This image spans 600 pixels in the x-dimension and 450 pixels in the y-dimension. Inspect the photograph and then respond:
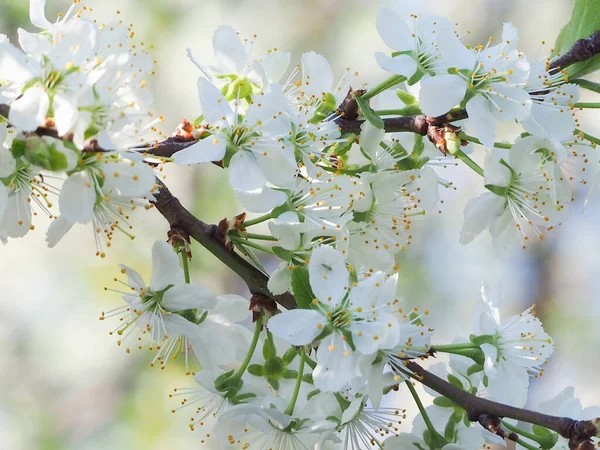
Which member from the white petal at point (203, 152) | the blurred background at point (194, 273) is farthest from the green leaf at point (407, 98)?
the blurred background at point (194, 273)

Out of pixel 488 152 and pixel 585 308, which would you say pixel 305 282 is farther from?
pixel 585 308

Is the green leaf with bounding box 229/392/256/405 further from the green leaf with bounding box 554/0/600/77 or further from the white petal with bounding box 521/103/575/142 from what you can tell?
the green leaf with bounding box 554/0/600/77

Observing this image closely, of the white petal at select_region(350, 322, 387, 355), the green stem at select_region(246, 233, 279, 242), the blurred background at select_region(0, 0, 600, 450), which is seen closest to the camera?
the white petal at select_region(350, 322, 387, 355)

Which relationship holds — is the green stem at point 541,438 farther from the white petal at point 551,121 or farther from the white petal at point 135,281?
the white petal at point 135,281

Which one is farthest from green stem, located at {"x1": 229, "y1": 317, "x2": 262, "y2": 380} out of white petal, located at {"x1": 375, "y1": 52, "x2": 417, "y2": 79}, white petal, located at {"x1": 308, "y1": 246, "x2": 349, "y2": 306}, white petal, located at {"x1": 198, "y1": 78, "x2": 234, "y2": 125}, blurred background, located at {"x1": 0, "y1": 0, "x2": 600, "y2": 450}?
blurred background, located at {"x1": 0, "y1": 0, "x2": 600, "y2": 450}

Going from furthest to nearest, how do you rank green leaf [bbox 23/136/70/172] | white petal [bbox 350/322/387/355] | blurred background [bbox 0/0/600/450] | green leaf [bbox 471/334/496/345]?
1. blurred background [bbox 0/0/600/450]
2. green leaf [bbox 471/334/496/345]
3. white petal [bbox 350/322/387/355]
4. green leaf [bbox 23/136/70/172]

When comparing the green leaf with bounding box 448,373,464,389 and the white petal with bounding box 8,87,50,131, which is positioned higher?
the white petal with bounding box 8,87,50,131

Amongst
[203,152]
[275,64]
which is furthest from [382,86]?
[203,152]
